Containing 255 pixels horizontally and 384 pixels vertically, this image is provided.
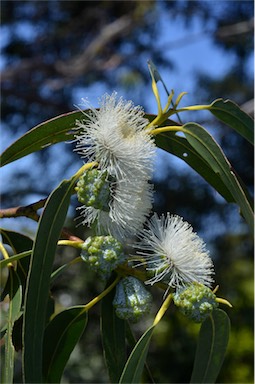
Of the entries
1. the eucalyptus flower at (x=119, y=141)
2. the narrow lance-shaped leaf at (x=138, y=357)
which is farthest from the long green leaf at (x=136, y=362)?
the eucalyptus flower at (x=119, y=141)

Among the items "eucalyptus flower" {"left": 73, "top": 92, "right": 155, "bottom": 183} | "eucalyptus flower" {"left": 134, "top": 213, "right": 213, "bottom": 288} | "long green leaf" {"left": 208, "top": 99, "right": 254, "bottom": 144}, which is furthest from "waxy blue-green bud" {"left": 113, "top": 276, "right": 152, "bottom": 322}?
"long green leaf" {"left": 208, "top": 99, "right": 254, "bottom": 144}

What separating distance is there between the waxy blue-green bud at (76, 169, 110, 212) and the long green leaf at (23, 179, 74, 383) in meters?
0.04

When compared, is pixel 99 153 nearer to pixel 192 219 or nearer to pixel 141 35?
pixel 192 219

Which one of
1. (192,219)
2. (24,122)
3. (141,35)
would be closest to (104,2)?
(141,35)

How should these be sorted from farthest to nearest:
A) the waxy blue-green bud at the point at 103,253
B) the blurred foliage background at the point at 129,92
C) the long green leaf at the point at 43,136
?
the blurred foliage background at the point at 129,92, the long green leaf at the point at 43,136, the waxy blue-green bud at the point at 103,253

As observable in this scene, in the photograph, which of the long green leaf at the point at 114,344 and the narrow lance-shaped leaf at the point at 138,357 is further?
the long green leaf at the point at 114,344

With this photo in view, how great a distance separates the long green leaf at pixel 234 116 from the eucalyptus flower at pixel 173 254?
168 mm

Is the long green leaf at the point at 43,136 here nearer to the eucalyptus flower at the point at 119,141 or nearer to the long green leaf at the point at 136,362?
the eucalyptus flower at the point at 119,141

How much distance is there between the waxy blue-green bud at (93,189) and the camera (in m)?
0.82

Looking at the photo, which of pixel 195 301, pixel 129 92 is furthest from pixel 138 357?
pixel 129 92

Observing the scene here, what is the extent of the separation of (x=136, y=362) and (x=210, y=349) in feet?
0.74

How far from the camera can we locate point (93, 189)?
822 mm

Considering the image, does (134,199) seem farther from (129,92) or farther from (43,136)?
(129,92)

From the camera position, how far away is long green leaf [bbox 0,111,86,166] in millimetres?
928
